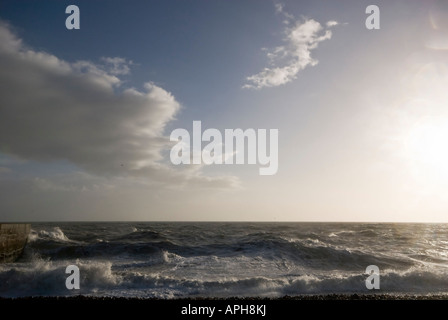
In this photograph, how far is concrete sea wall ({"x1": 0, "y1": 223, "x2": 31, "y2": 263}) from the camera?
54.5 ft

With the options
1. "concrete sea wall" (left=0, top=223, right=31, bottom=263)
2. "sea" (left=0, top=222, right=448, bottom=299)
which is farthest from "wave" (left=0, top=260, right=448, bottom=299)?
"concrete sea wall" (left=0, top=223, right=31, bottom=263)

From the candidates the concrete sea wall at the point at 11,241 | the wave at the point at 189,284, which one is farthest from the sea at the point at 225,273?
the concrete sea wall at the point at 11,241

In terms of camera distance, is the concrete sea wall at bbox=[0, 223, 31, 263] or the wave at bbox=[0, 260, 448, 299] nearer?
the wave at bbox=[0, 260, 448, 299]

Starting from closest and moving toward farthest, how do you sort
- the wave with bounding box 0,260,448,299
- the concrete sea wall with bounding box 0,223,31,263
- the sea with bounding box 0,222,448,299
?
1. the wave with bounding box 0,260,448,299
2. the sea with bounding box 0,222,448,299
3. the concrete sea wall with bounding box 0,223,31,263

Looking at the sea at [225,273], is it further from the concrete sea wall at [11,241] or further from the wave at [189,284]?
the concrete sea wall at [11,241]

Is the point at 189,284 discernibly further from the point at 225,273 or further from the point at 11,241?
the point at 11,241

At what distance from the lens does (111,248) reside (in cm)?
2345

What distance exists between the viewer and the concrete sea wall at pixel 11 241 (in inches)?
654

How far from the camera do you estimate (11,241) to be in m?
17.8

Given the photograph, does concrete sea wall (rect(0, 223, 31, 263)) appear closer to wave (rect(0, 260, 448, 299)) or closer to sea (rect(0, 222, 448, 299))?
sea (rect(0, 222, 448, 299))

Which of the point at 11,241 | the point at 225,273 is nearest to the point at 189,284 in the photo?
the point at 225,273
